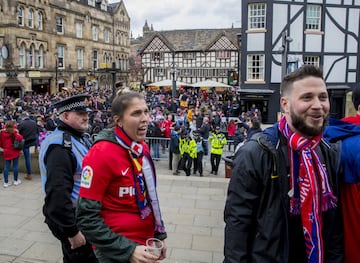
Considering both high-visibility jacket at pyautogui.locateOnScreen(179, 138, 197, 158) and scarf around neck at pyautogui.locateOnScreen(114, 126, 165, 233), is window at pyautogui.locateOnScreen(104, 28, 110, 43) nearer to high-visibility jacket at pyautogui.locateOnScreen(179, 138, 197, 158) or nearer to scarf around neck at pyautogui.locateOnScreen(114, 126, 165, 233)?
high-visibility jacket at pyautogui.locateOnScreen(179, 138, 197, 158)

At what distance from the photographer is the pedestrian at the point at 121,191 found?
2172 millimetres

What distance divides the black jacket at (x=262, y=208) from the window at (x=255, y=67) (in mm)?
22372

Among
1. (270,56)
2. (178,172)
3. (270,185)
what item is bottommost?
(178,172)

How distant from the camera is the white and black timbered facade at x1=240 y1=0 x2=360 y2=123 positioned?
2302 centimetres

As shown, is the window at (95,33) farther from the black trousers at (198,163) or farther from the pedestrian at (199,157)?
the black trousers at (198,163)

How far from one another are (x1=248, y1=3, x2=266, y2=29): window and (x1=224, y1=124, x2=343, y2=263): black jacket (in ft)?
74.8

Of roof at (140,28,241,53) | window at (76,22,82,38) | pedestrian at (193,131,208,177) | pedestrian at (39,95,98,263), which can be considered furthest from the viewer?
roof at (140,28,241,53)

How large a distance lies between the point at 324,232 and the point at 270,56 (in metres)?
22.3

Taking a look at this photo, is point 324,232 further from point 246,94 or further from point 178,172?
point 246,94

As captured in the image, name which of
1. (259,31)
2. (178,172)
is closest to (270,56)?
(259,31)

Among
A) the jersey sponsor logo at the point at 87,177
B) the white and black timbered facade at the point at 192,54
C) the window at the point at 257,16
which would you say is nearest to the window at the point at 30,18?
the white and black timbered facade at the point at 192,54

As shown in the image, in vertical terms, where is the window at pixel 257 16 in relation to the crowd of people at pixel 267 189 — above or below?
above

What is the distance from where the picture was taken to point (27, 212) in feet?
21.0

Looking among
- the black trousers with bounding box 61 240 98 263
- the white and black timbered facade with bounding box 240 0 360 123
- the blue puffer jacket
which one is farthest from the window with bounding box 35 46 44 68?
the blue puffer jacket
